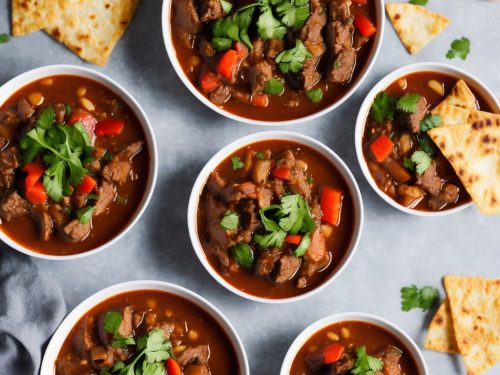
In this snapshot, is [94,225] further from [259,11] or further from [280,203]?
[259,11]

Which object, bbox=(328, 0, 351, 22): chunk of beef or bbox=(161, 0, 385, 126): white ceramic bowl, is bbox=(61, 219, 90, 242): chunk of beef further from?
bbox=(328, 0, 351, 22): chunk of beef

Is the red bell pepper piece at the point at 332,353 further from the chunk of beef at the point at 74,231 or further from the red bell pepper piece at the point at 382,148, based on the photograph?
the chunk of beef at the point at 74,231

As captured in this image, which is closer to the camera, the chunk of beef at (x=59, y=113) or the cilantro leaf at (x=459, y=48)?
the chunk of beef at (x=59, y=113)

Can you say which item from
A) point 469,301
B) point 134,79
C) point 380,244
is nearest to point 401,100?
point 380,244

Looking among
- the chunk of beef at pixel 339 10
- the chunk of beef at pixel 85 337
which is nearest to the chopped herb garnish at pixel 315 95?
the chunk of beef at pixel 339 10

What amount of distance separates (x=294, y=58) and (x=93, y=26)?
1728mm

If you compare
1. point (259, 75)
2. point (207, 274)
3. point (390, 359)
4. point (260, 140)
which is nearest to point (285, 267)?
point (207, 274)

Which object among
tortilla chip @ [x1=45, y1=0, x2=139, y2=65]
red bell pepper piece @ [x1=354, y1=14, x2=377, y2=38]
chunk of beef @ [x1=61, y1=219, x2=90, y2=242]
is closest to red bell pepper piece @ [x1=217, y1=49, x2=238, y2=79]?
tortilla chip @ [x1=45, y1=0, x2=139, y2=65]

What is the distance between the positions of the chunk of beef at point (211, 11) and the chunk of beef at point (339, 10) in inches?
36.1

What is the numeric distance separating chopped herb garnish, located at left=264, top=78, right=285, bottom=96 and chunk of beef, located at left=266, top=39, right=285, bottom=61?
0.66 feet

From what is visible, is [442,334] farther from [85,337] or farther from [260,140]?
[85,337]

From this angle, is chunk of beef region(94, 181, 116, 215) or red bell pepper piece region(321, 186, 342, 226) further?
red bell pepper piece region(321, 186, 342, 226)

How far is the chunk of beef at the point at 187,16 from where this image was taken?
581cm

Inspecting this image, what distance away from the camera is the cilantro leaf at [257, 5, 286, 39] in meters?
5.70
